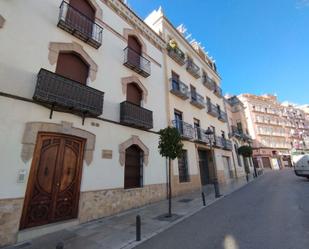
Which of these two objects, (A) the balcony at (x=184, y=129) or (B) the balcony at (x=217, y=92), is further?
(B) the balcony at (x=217, y=92)

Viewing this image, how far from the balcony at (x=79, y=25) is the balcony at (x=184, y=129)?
7313 millimetres

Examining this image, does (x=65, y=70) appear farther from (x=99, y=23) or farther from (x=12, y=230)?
(x=12, y=230)

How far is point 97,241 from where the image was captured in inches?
192

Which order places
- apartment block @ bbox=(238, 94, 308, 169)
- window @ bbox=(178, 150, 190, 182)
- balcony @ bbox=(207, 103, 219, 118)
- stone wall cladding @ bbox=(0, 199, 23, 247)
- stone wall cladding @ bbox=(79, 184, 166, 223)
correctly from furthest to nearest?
apartment block @ bbox=(238, 94, 308, 169) < balcony @ bbox=(207, 103, 219, 118) < window @ bbox=(178, 150, 190, 182) < stone wall cladding @ bbox=(79, 184, 166, 223) < stone wall cladding @ bbox=(0, 199, 23, 247)

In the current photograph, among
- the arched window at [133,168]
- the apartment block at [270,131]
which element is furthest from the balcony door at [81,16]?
the apartment block at [270,131]

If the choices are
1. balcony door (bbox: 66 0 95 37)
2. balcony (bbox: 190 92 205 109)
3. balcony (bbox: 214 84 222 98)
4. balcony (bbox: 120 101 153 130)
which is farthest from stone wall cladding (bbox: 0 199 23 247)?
balcony (bbox: 214 84 222 98)

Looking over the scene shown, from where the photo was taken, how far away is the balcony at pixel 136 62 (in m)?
10.1

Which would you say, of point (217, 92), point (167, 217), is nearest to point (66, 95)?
point (167, 217)

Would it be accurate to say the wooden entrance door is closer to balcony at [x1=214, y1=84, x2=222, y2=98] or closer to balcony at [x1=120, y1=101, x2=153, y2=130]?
balcony at [x1=120, y1=101, x2=153, y2=130]

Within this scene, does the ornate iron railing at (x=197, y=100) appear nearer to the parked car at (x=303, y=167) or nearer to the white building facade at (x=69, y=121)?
the white building facade at (x=69, y=121)

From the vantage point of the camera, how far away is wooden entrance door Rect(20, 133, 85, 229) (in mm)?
5488

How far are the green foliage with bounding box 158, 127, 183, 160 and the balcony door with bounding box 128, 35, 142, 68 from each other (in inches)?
198

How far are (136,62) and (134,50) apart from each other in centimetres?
97

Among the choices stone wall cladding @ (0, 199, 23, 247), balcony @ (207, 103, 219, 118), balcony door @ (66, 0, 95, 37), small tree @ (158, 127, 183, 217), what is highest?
balcony door @ (66, 0, 95, 37)
